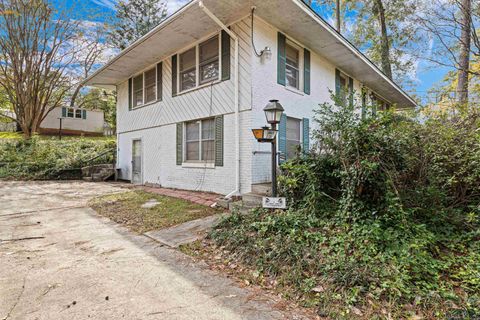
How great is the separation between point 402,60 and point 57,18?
20.2 m

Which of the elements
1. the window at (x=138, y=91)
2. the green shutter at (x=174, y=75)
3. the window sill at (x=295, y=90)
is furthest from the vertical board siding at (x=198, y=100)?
the window sill at (x=295, y=90)

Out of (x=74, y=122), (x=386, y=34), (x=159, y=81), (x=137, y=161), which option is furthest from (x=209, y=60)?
(x=74, y=122)

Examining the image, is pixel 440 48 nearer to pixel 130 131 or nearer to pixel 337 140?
pixel 337 140

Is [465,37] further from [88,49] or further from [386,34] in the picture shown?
[88,49]

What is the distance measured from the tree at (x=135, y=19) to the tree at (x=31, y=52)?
11.6 feet

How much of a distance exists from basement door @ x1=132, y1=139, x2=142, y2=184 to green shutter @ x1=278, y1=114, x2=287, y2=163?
19.5 ft

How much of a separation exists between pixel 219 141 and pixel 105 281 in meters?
4.48

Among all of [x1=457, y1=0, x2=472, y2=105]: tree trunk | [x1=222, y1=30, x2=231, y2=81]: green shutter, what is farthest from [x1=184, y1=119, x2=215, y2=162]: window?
[x1=457, y1=0, x2=472, y2=105]: tree trunk

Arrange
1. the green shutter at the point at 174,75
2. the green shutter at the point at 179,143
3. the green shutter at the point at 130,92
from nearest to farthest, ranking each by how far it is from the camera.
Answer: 1. the green shutter at the point at 179,143
2. the green shutter at the point at 174,75
3. the green shutter at the point at 130,92

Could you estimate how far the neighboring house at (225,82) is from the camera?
238 inches

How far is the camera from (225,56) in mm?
6547

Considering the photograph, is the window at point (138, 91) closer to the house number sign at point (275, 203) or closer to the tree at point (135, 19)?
the house number sign at point (275, 203)

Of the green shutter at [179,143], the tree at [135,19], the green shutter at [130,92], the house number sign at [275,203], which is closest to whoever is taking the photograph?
the house number sign at [275,203]

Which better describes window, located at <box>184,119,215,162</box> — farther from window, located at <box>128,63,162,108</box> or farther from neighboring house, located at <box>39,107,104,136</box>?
neighboring house, located at <box>39,107,104,136</box>
